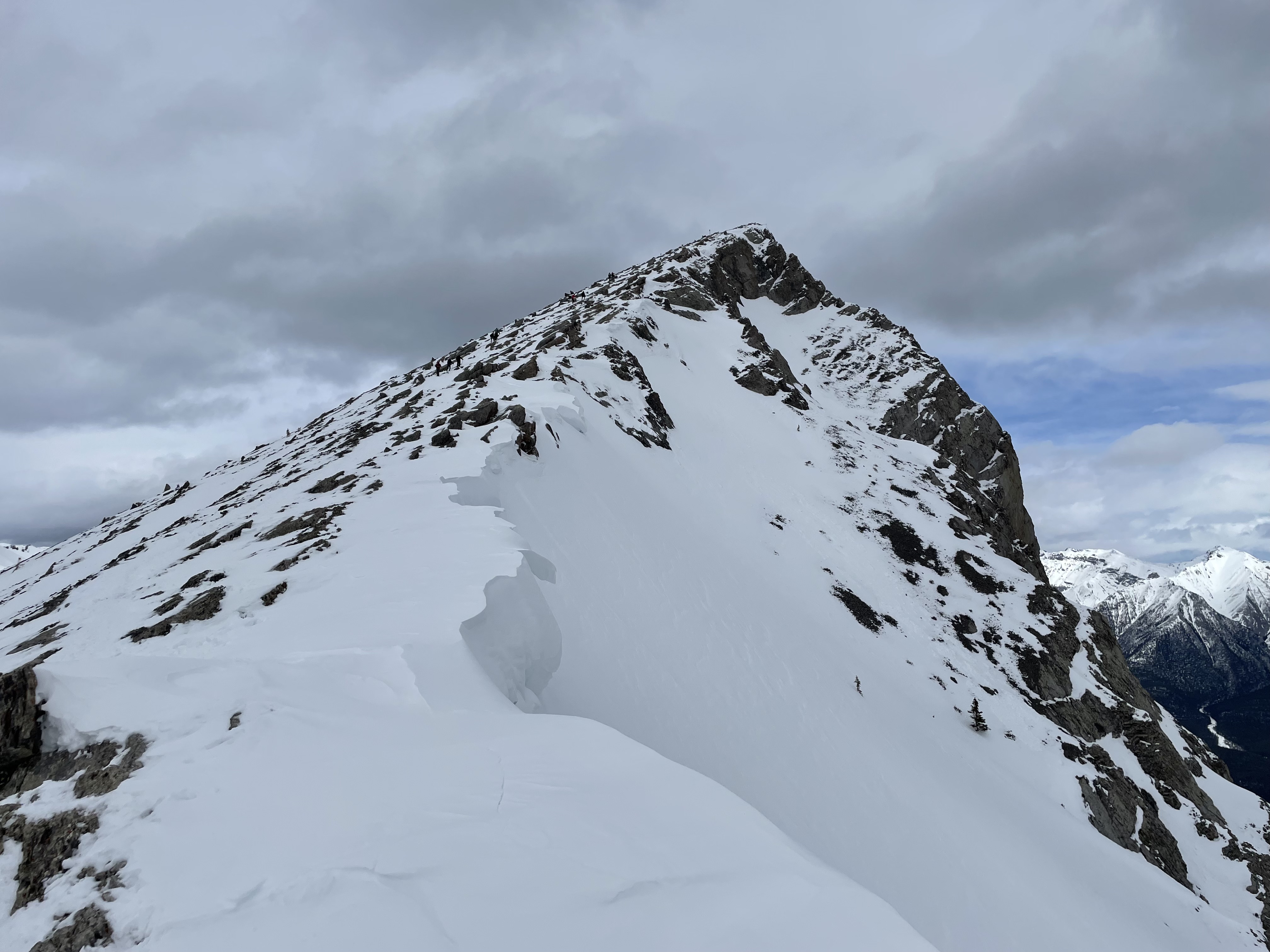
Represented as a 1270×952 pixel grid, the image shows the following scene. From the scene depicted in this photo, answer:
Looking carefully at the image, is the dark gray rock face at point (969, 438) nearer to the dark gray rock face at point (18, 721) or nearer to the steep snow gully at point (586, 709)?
the steep snow gully at point (586, 709)

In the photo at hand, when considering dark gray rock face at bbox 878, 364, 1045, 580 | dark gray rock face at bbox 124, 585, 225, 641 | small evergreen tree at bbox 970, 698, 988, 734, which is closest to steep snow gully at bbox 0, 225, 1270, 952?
dark gray rock face at bbox 124, 585, 225, 641

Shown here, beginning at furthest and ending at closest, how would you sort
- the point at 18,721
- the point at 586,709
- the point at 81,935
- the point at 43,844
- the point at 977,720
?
the point at 977,720 → the point at 586,709 → the point at 18,721 → the point at 43,844 → the point at 81,935

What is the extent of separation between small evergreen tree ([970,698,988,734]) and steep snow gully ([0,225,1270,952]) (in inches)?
35.8

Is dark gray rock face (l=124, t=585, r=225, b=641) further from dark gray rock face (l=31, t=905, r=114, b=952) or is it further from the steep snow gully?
dark gray rock face (l=31, t=905, r=114, b=952)

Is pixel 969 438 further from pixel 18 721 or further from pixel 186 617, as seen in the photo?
pixel 18 721

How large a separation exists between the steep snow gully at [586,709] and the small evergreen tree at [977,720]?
910 mm

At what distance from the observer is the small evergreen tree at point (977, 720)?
88.3 ft

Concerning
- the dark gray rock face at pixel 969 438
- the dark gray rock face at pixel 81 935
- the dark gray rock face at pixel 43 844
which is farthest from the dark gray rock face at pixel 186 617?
the dark gray rock face at pixel 969 438

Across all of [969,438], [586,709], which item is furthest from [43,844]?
[969,438]

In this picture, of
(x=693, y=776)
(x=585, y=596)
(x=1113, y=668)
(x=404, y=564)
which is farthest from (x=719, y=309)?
(x=693, y=776)

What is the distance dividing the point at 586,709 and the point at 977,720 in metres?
23.3

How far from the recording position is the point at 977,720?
27.2 meters

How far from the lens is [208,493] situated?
35.4 m

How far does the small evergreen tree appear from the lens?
26.9m
